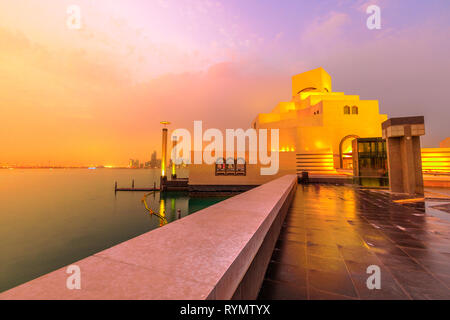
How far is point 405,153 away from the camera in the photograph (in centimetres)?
852

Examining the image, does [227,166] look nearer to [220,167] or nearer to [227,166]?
[227,166]

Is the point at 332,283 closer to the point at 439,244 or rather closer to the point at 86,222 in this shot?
the point at 439,244

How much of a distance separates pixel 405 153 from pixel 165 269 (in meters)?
11.4

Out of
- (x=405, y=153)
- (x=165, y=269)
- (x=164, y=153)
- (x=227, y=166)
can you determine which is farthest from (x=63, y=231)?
(x=405, y=153)

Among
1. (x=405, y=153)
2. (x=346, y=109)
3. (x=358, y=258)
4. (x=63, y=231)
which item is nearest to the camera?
(x=358, y=258)

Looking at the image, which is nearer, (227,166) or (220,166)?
(220,166)

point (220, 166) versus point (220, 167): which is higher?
point (220, 166)

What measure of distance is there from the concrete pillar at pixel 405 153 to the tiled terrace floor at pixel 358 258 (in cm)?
506

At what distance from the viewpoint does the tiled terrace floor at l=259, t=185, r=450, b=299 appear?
6.20 feet

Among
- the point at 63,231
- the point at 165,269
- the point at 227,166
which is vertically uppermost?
the point at 227,166

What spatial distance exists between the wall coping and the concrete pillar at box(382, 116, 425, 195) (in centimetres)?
1020

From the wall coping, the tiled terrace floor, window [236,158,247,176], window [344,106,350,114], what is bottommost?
the tiled terrace floor

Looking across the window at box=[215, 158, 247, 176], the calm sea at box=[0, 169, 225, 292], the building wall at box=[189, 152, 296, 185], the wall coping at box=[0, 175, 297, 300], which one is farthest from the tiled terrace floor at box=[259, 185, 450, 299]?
the window at box=[215, 158, 247, 176]

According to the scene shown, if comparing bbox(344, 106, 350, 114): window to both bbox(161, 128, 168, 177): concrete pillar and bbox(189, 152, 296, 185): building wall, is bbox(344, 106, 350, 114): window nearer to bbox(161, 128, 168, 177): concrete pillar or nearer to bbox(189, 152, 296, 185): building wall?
bbox(189, 152, 296, 185): building wall
